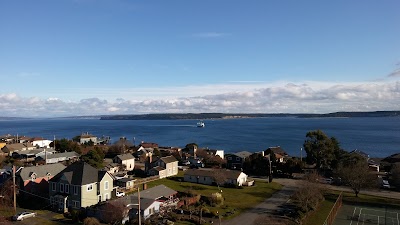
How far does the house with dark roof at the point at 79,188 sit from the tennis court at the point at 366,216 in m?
25.8

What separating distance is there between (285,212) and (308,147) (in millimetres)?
31026

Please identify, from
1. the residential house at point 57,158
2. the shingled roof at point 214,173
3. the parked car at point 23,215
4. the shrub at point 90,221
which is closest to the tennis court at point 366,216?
the shingled roof at point 214,173

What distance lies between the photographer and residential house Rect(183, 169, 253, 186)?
4962 centimetres

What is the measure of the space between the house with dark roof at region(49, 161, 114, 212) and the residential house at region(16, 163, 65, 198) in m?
4.02

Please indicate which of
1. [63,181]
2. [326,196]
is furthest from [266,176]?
[63,181]

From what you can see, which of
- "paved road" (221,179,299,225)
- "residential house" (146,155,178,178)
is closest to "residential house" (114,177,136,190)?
"residential house" (146,155,178,178)

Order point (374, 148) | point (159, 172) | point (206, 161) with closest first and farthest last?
point (159, 172)
point (206, 161)
point (374, 148)

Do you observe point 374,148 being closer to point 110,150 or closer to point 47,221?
point 110,150

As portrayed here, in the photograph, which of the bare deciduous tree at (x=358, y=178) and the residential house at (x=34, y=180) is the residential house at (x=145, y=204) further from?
the bare deciduous tree at (x=358, y=178)

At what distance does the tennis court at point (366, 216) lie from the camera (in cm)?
3259

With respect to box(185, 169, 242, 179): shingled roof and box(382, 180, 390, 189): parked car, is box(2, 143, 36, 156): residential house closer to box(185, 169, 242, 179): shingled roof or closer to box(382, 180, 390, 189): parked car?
box(185, 169, 242, 179): shingled roof

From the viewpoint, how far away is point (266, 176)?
5894 cm

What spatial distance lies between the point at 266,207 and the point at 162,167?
23.2 m

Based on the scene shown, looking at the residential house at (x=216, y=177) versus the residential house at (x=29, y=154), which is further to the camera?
the residential house at (x=29, y=154)
